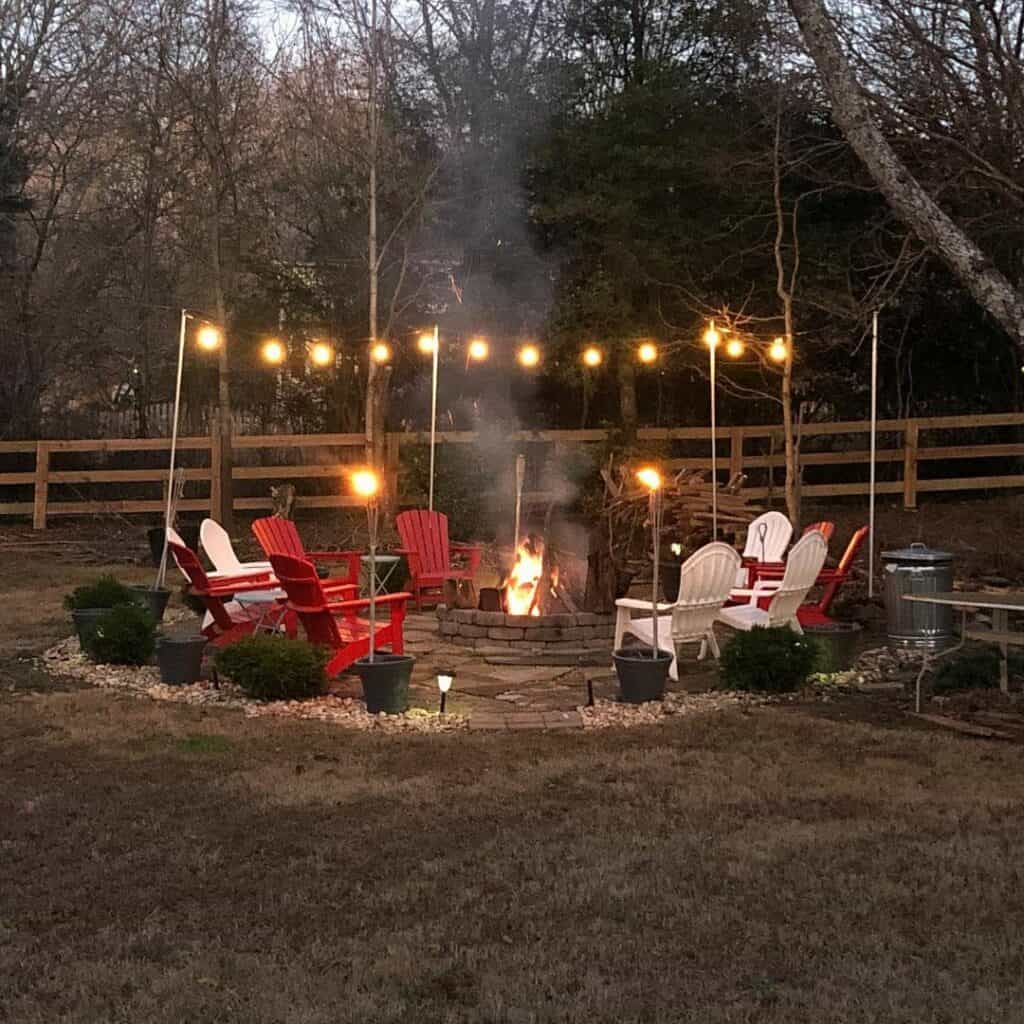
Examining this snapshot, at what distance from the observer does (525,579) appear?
8508mm

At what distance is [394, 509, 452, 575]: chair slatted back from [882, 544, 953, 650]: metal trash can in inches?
138

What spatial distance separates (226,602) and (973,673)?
4.48m

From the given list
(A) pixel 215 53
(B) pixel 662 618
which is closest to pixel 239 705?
(B) pixel 662 618

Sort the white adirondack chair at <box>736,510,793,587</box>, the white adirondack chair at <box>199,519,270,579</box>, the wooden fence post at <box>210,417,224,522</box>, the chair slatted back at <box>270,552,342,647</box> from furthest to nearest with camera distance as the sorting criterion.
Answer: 1. the wooden fence post at <box>210,417,224,522</box>
2. the white adirondack chair at <box>736,510,793,587</box>
3. the white adirondack chair at <box>199,519,270,579</box>
4. the chair slatted back at <box>270,552,342,647</box>

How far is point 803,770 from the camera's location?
15.5 ft

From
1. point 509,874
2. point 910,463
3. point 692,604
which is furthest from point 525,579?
point 910,463

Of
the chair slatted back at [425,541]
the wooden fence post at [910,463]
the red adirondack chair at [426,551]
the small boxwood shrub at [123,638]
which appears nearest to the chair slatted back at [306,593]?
the small boxwood shrub at [123,638]

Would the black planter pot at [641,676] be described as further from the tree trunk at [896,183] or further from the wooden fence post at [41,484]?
the wooden fence post at [41,484]

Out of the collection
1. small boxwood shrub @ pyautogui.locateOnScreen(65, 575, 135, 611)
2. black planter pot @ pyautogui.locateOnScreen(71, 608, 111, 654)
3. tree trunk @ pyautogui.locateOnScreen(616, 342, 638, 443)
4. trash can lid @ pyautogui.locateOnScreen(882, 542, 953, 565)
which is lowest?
black planter pot @ pyautogui.locateOnScreen(71, 608, 111, 654)

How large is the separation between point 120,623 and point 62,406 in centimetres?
1207

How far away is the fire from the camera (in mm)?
8312

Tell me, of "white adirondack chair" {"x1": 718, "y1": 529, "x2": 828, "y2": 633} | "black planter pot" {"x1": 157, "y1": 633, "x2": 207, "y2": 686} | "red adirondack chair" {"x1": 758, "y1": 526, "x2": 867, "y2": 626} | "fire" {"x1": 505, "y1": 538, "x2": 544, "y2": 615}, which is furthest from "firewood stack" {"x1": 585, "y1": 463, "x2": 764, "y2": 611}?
"black planter pot" {"x1": 157, "y1": 633, "x2": 207, "y2": 686}

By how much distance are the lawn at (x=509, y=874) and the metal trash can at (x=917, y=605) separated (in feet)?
7.50

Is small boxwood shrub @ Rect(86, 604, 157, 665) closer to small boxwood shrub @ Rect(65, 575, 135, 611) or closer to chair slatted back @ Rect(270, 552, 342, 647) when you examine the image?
small boxwood shrub @ Rect(65, 575, 135, 611)
